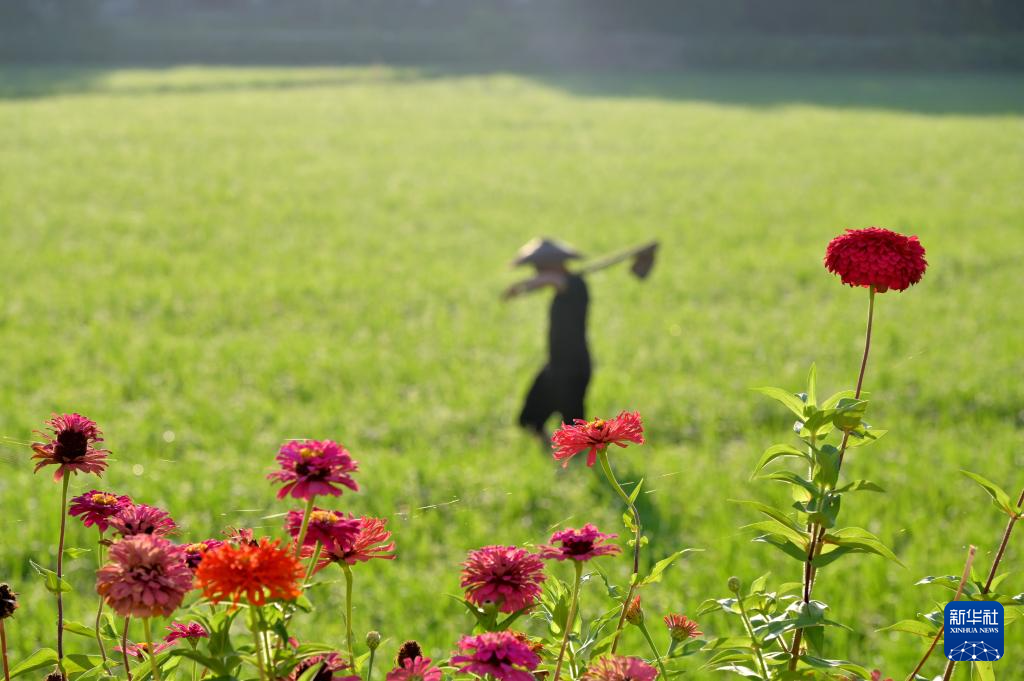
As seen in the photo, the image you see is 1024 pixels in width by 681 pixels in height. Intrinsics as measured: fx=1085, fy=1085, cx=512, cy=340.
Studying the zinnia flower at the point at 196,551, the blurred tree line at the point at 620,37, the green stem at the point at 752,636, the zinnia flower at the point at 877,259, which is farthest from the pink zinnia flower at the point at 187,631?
the blurred tree line at the point at 620,37

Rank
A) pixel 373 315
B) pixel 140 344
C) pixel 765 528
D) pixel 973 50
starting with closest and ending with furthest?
1. pixel 765 528
2. pixel 140 344
3. pixel 373 315
4. pixel 973 50

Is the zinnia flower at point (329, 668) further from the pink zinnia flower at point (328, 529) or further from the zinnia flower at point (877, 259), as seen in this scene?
the zinnia flower at point (877, 259)

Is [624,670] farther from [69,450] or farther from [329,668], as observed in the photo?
[69,450]

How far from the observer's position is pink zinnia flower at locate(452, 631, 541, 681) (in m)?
0.67

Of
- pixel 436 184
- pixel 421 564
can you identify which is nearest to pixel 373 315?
pixel 421 564

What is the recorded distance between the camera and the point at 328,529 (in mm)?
741

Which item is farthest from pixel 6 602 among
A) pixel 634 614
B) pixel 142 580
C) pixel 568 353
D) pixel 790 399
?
pixel 568 353

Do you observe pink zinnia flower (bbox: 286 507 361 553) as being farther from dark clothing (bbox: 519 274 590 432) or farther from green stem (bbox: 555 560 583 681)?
dark clothing (bbox: 519 274 590 432)

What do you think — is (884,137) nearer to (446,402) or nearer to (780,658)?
(446,402)

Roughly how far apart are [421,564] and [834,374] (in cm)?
383

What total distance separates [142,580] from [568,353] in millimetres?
4468

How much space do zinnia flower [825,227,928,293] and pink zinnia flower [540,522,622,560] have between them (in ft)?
0.92

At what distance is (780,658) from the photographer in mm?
831

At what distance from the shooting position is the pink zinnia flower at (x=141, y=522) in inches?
28.2
